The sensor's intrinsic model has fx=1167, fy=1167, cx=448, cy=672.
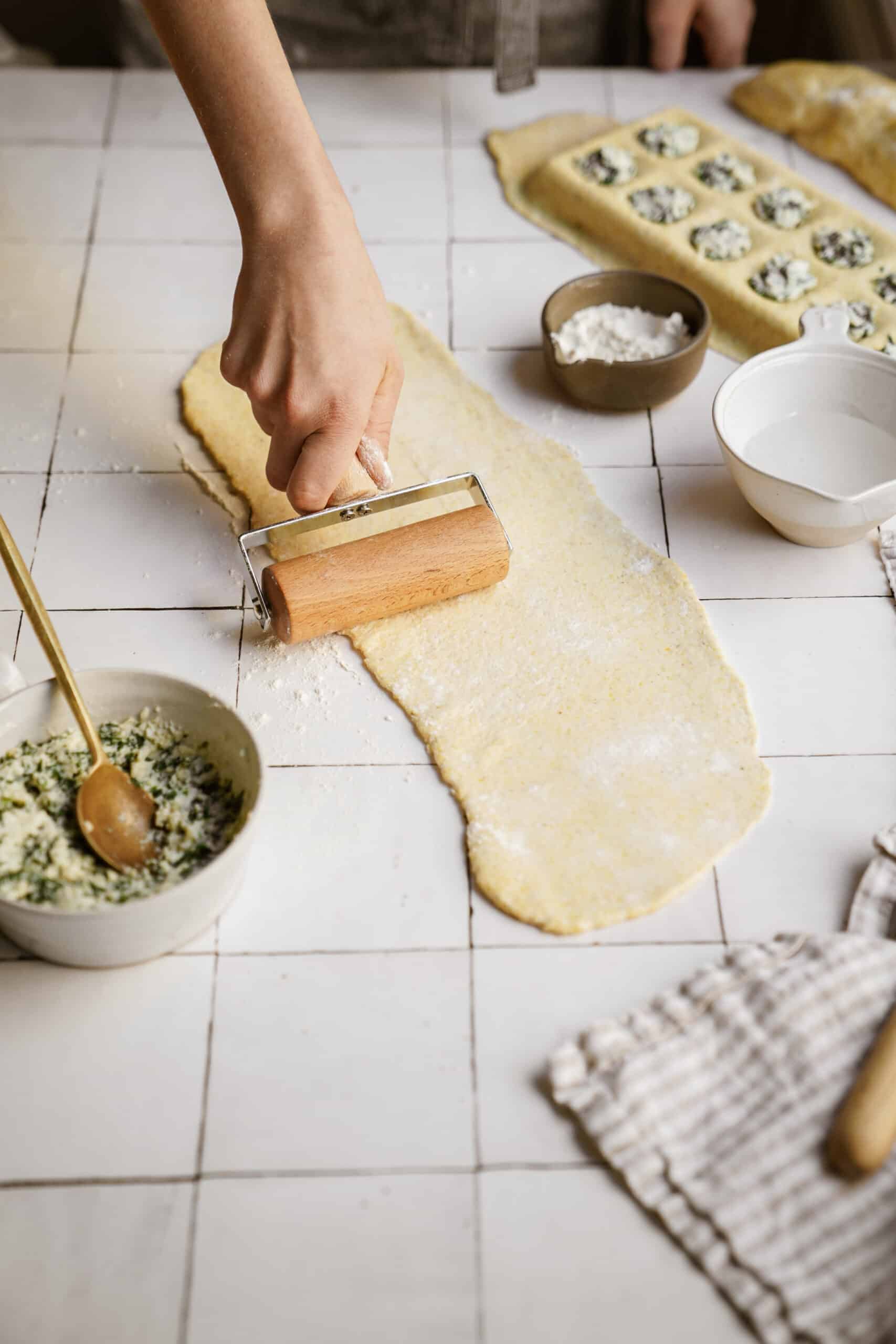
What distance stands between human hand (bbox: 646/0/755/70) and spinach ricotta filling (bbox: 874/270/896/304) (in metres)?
0.58

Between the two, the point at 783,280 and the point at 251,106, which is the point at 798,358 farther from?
the point at 251,106

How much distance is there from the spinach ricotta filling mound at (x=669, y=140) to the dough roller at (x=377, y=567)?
28.3 inches

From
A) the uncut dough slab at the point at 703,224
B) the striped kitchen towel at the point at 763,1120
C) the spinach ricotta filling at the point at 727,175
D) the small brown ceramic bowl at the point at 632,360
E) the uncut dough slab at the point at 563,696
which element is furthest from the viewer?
the spinach ricotta filling at the point at 727,175

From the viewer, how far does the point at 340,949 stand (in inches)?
37.2

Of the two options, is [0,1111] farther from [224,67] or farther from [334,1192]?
[224,67]

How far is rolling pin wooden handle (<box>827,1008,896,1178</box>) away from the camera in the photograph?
78cm

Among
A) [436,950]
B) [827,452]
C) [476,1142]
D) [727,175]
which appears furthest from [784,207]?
[476,1142]

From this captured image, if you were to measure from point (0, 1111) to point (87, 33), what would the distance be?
1.94 metres

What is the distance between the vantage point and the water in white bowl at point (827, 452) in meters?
1.20

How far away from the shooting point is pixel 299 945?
0.95 m

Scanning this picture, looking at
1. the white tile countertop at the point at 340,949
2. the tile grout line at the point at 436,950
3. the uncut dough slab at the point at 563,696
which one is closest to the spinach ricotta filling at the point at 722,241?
the white tile countertop at the point at 340,949

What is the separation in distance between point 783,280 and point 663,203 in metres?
0.20

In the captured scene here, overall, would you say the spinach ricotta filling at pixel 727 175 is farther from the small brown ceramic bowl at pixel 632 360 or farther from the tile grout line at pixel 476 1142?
the tile grout line at pixel 476 1142

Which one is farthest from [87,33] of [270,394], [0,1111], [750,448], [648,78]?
[0,1111]
